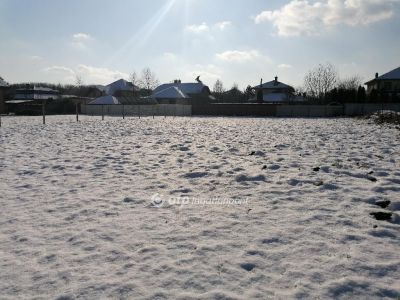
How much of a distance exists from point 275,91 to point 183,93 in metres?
22.1

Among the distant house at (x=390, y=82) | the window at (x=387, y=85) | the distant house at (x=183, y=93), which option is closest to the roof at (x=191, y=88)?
the distant house at (x=183, y=93)

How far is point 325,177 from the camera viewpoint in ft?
19.2

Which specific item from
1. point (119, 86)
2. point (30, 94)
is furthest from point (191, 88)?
point (30, 94)


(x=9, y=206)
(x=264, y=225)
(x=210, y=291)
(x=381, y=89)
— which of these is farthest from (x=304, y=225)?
(x=381, y=89)

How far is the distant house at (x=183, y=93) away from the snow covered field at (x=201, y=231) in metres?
50.6

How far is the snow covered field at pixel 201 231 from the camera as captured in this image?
2.67 m

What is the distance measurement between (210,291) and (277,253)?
3.03ft

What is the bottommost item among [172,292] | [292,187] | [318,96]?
[172,292]

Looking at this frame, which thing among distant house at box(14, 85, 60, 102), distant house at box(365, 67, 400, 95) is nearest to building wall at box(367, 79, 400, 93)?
distant house at box(365, 67, 400, 95)

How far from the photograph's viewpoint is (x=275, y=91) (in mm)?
70875

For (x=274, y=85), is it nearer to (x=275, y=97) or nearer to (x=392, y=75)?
(x=275, y=97)

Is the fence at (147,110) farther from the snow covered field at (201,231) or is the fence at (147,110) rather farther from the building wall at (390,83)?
the building wall at (390,83)

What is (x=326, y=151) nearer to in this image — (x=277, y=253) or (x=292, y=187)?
(x=292, y=187)

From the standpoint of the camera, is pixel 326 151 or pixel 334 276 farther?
pixel 326 151
